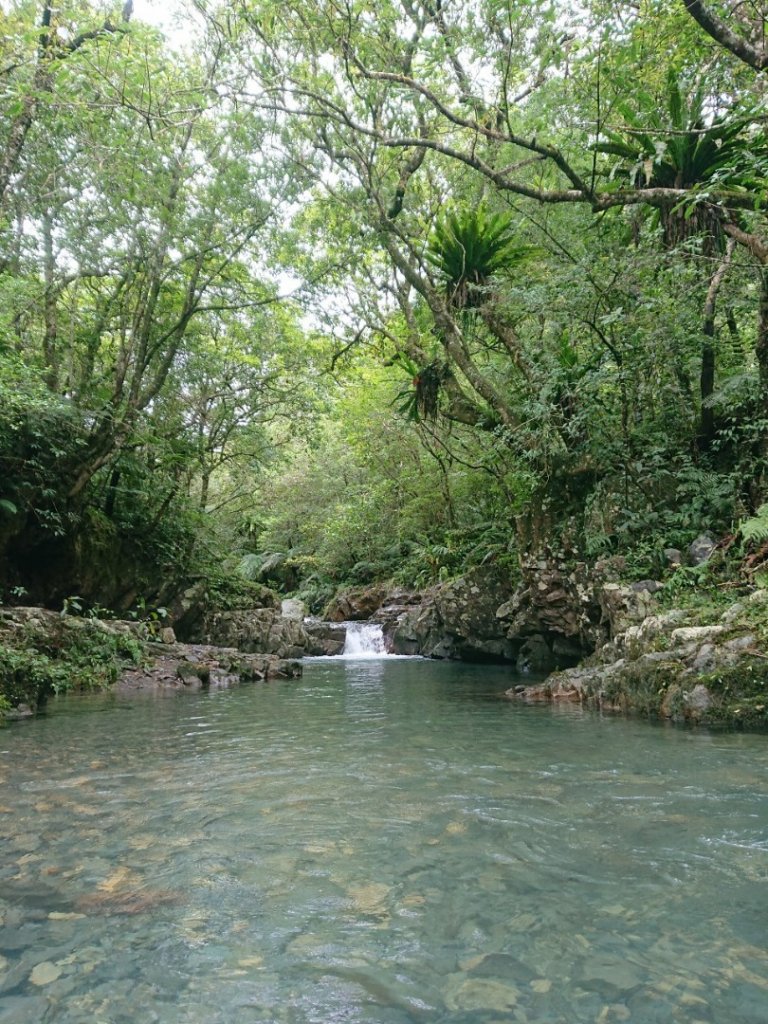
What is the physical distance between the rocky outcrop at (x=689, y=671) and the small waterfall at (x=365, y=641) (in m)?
10.6

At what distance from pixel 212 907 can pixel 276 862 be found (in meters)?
0.46

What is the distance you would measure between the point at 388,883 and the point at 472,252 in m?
9.80

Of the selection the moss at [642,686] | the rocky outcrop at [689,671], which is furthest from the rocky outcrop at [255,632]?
the moss at [642,686]

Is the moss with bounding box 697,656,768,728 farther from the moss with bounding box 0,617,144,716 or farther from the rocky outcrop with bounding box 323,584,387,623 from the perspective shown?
the rocky outcrop with bounding box 323,584,387,623

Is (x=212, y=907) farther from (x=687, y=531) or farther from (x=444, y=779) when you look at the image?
(x=687, y=531)

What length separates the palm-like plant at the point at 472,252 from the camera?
1001 cm

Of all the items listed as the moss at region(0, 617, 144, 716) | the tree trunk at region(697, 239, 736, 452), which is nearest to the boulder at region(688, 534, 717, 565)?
the tree trunk at region(697, 239, 736, 452)

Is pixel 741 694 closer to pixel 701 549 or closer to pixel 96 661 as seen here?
pixel 701 549

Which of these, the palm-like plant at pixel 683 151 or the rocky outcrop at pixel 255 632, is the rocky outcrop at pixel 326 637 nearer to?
the rocky outcrop at pixel 255 632

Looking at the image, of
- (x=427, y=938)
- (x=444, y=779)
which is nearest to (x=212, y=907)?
(x=427, y=938)

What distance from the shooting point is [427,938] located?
2.04 m

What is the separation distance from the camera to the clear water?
1.73 metres

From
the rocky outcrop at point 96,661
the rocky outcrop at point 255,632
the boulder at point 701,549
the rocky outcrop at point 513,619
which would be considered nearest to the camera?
the rocky outcrop at point 96,661

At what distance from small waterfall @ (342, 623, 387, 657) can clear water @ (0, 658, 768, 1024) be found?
13.2 meters
